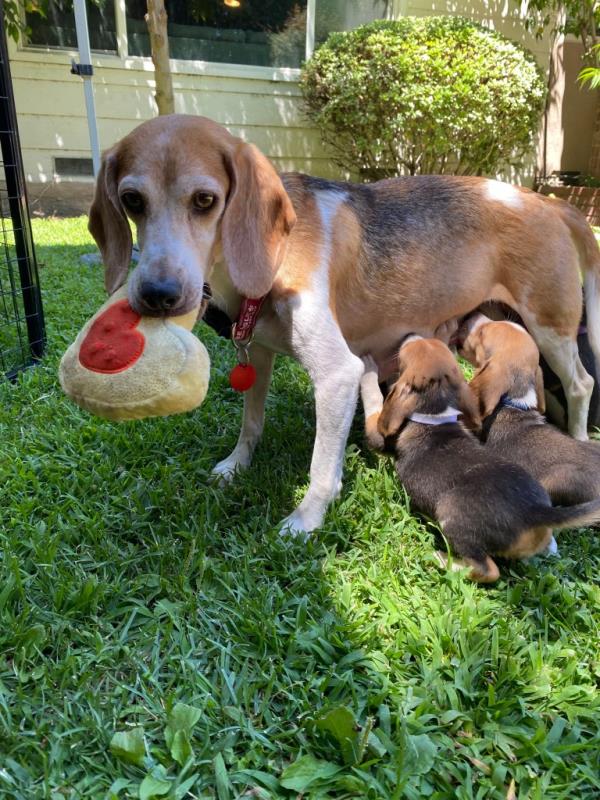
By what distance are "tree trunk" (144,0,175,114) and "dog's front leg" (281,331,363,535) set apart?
556 cm

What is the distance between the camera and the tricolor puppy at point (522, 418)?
276 cm

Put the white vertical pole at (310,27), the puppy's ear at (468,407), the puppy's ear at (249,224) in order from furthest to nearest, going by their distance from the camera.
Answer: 1. the white vertical pole at (310,27)
2. the puppy's ear at (468,407)
3. the puppy's ear at (249,224)

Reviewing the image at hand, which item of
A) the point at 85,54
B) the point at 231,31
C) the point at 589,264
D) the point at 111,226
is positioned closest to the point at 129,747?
the point at 111,226

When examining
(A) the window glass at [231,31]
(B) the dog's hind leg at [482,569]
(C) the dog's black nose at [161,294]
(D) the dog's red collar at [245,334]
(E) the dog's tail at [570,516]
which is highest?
(A) the window glass at [231,31]

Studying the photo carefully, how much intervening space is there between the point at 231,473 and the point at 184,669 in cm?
128

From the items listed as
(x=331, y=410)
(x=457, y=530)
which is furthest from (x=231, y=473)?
(x=457, y=530)

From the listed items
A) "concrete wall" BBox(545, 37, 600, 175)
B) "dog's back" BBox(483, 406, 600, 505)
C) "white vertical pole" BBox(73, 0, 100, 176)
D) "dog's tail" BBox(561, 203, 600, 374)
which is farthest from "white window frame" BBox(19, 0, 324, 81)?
"dog's back" BBox(483, 406, 600, 505)

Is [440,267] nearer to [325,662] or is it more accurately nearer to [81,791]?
[325,662]

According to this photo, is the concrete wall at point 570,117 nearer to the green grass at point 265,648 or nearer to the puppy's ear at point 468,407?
the puppy's ear at point 468,407

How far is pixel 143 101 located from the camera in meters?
9.96

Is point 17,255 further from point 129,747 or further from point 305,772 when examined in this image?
point 305,772

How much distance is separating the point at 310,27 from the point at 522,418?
30.8ft

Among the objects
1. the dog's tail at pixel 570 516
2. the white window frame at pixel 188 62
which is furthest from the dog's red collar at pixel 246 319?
the white window frame at pixel 188 62

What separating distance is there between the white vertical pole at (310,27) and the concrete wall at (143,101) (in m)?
0.45
